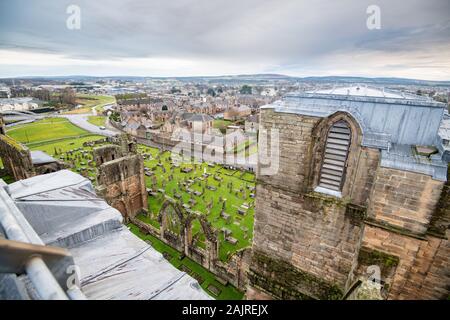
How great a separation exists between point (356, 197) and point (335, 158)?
54.1 inches

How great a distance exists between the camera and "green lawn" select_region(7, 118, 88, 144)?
5166cm

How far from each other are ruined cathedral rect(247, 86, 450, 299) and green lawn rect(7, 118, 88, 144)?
60.2 m

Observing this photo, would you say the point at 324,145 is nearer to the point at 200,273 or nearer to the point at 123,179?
the point at 200,273

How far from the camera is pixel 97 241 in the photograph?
5641 millimetres

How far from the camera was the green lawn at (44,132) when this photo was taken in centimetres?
5166

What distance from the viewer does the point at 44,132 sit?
57188 mm

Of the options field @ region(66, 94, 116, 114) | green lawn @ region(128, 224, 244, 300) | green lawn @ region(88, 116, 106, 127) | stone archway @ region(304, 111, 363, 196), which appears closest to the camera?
stone archway @ region(304, 111, 363, 196)

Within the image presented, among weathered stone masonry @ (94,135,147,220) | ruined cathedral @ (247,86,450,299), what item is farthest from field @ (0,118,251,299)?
ruined cathedral @ (247,86,450,299)

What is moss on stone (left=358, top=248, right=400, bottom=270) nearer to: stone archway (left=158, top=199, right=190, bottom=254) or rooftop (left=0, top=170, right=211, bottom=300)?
rooftop (left=0, top=170, right=211, bottom=300)

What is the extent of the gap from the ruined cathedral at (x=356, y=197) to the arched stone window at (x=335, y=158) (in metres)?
0.03

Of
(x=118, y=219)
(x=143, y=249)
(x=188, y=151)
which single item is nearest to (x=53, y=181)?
(x=118, y=219)

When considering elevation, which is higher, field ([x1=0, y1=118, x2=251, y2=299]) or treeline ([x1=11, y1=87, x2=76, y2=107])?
treeline ([x1=11, y1=87, x2=76, y2=107])

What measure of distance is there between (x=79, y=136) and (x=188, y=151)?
101 ft
